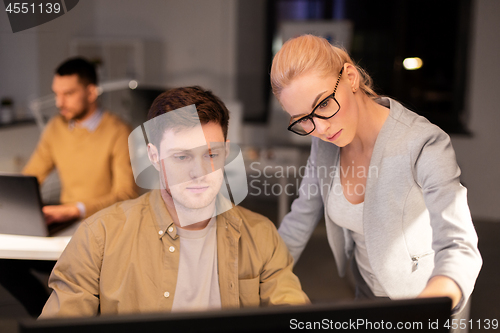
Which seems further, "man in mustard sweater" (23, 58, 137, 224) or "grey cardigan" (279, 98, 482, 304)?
"man in mustard sweater" (23, 58, 137, 224)

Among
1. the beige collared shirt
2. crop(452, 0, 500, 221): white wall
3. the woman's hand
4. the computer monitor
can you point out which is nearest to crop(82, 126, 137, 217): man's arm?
the beige collared shirt

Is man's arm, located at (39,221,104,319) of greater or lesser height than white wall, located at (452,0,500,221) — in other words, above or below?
below

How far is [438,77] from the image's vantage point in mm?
2242

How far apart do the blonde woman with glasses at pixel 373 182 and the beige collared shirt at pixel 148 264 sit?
136 millimetres

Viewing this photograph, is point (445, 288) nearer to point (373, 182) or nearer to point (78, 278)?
point (373, 182)

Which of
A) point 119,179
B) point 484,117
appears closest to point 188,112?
point 119,179

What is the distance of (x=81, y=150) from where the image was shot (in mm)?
1551

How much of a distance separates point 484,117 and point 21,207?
5.07 feet

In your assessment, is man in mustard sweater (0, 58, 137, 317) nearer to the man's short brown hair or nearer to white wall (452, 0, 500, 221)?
the man's short brown hair

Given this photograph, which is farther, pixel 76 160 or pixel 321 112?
pixel 76 160

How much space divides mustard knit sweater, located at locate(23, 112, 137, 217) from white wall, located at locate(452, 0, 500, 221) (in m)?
0.97

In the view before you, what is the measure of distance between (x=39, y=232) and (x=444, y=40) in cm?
206

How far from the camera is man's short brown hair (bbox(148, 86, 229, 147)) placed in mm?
1012

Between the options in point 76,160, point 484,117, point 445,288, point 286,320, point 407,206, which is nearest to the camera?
point 286,320
